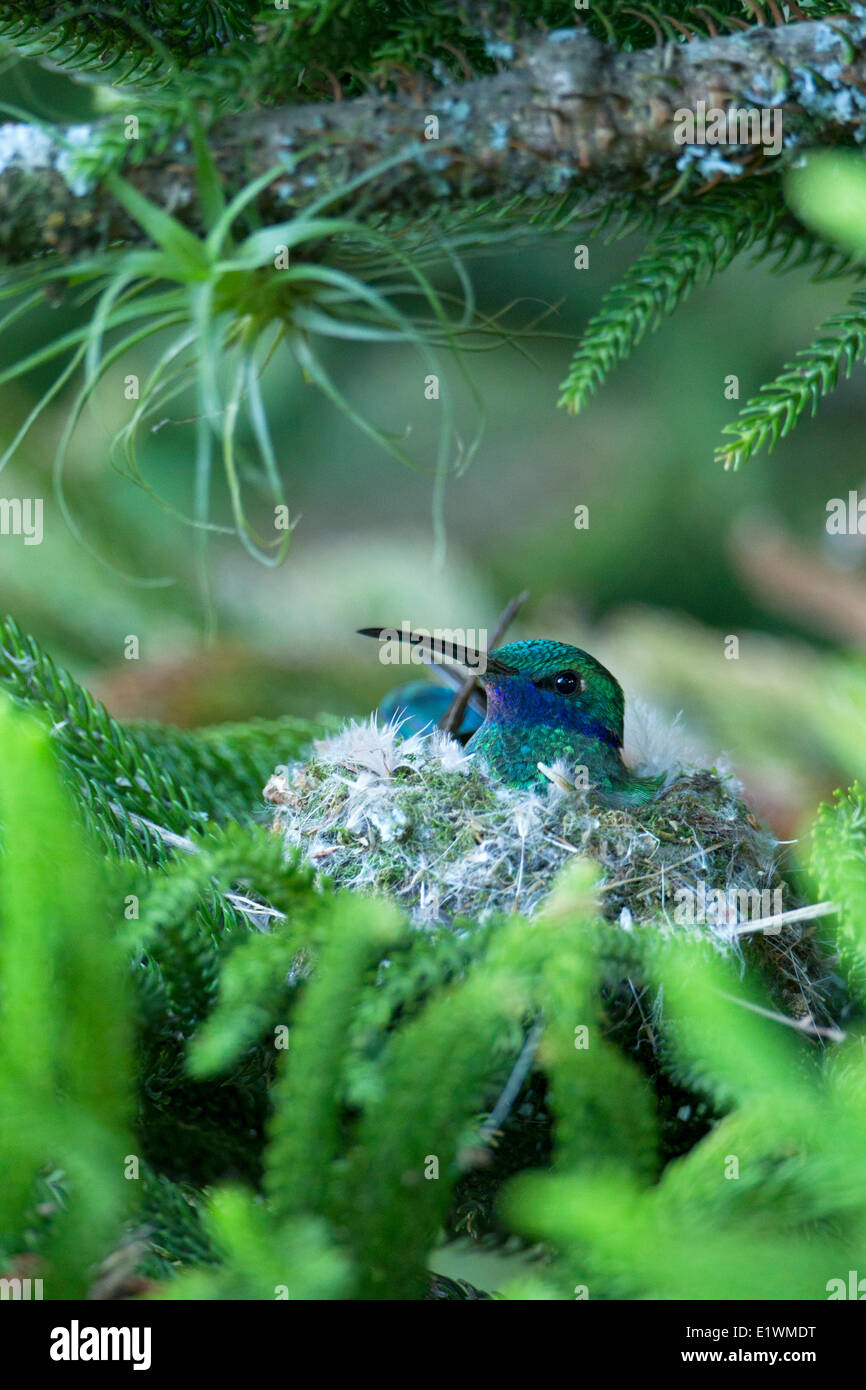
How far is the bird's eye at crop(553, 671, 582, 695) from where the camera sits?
1.46 metres

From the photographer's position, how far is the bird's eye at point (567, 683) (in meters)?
1.46

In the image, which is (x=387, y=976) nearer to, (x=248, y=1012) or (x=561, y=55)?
(x=248, y=1012)

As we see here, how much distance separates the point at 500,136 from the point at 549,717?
2.53ft

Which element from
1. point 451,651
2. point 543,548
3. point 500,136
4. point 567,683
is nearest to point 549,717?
point 567,683

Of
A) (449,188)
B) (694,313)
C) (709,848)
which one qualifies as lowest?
(709,848)

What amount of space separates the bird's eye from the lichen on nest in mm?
143

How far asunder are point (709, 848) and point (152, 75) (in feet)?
3.31

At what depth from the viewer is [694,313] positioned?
9.22ft

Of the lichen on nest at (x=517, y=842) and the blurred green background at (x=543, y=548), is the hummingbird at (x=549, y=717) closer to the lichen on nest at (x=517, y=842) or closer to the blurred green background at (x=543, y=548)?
the lichen on nest at (x=517, y=842)

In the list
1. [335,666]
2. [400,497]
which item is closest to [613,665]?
Result: [335,666]

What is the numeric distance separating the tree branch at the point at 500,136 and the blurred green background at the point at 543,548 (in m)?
0.86

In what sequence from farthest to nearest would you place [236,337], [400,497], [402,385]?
[400,497], [402,385], [236,337]

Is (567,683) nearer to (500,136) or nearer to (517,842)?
(517,842)

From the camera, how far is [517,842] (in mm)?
1220
